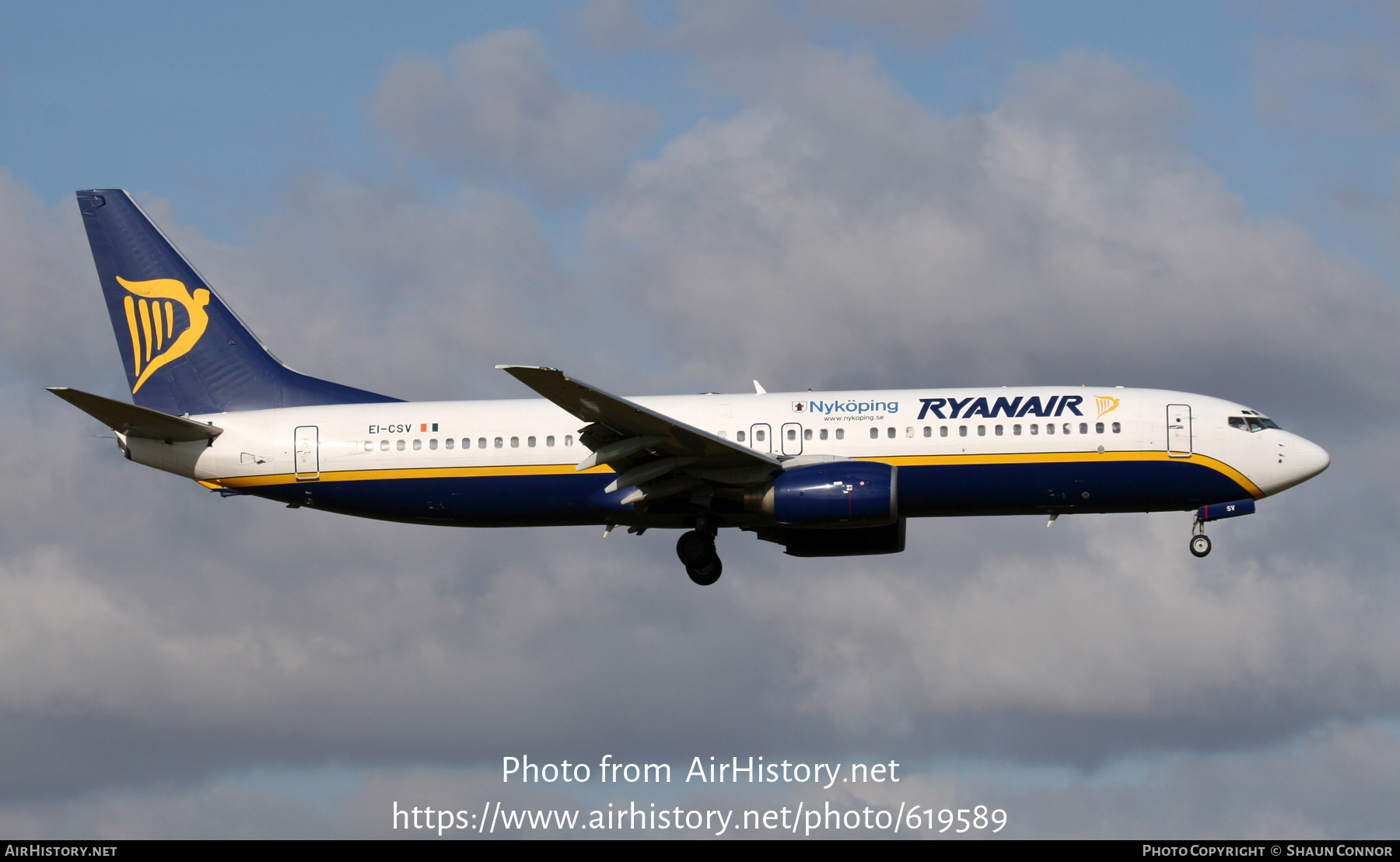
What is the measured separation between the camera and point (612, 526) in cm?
3794

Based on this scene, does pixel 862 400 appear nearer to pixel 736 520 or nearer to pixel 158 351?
pixel 736 520

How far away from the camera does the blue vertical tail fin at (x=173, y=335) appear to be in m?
40.1

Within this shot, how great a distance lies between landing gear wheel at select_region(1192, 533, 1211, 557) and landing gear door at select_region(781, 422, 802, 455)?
10.0 metres

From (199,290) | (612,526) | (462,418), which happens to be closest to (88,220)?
(199,290)

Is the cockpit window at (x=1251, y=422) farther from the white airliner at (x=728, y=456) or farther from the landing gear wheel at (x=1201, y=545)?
the landing gear wheel at (x=1201, y=545)

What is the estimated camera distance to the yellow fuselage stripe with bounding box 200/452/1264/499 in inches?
1391

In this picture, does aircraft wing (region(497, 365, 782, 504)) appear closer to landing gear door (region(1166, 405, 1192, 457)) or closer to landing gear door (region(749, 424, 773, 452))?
landing gear door (region(749, 424, 773, 452))

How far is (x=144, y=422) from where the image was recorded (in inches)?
1471

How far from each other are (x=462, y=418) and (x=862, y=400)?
33.3ft

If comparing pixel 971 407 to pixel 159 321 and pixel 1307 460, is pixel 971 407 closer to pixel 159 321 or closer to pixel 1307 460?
pixel 1307 460

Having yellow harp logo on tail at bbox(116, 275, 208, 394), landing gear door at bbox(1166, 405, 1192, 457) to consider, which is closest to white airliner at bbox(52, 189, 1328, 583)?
landing gear door at bbox(1166, 405, 1192, 457)

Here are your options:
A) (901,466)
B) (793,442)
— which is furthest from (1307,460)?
(793,442)

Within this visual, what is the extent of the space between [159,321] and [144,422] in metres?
4.81

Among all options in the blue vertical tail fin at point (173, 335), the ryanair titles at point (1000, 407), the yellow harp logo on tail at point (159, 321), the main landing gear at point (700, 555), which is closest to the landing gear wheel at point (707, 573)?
the main landing gear at point (700, 555)
